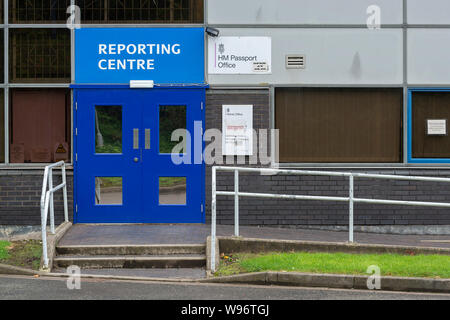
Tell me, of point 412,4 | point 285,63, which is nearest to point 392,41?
point 412,4

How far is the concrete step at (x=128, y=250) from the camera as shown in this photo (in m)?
10.3

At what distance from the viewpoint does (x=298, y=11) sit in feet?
41.3

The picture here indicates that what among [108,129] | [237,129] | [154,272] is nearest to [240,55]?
[237,129]

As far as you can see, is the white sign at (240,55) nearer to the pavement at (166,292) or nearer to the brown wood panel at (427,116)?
the brown wood panel at (427,116)

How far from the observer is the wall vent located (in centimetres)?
1253

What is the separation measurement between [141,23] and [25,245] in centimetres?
431

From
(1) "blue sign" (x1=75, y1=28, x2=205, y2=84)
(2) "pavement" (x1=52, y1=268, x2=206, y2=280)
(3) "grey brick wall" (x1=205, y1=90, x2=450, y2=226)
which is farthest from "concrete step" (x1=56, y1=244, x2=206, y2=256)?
(1) "blue sign" (x1=75, y1=28, x2=205, y2=84)

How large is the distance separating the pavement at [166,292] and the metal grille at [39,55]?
175 inches

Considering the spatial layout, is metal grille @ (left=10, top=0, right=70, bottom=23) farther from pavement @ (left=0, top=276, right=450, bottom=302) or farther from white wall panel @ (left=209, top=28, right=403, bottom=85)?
pavement @ (left=0, top=276, right=450, bottom=302)

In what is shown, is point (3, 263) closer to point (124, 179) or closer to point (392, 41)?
point (124, 179)

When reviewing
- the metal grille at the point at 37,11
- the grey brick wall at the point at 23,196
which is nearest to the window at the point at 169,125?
the grey brick wall at the point at 23,196

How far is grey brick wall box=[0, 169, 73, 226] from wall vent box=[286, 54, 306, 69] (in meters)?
4.17

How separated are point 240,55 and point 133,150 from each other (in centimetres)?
243

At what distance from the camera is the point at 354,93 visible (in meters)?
12.7
